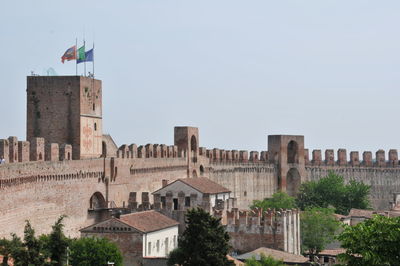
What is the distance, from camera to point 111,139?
5453 centimetres

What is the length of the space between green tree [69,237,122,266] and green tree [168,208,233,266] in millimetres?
2286

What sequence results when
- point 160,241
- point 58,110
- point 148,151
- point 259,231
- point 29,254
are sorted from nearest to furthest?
point 29,254 → point 160,241 → point 259,231 → point 58,110 → point 148,151

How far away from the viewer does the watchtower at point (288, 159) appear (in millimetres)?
70938

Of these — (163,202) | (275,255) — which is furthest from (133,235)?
(163,202)

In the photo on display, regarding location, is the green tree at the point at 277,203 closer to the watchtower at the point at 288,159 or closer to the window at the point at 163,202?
the watchtower at the point at 288,159

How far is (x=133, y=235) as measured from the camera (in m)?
39.7

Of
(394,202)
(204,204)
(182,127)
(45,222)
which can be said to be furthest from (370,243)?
(394,202)

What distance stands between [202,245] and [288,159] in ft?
122

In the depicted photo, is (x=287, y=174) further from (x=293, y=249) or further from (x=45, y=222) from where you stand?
(x=45, y=222)

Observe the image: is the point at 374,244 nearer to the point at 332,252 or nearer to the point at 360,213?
the point at 332,252

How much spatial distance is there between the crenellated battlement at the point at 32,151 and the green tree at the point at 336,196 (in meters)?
26.2

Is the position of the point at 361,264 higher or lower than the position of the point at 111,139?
lower

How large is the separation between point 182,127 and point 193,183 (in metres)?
9.33

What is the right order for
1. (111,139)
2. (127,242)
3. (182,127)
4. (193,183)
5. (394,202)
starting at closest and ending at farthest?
(127,242)
(193,183)
(111,139)
(182,127)
(394,202)
